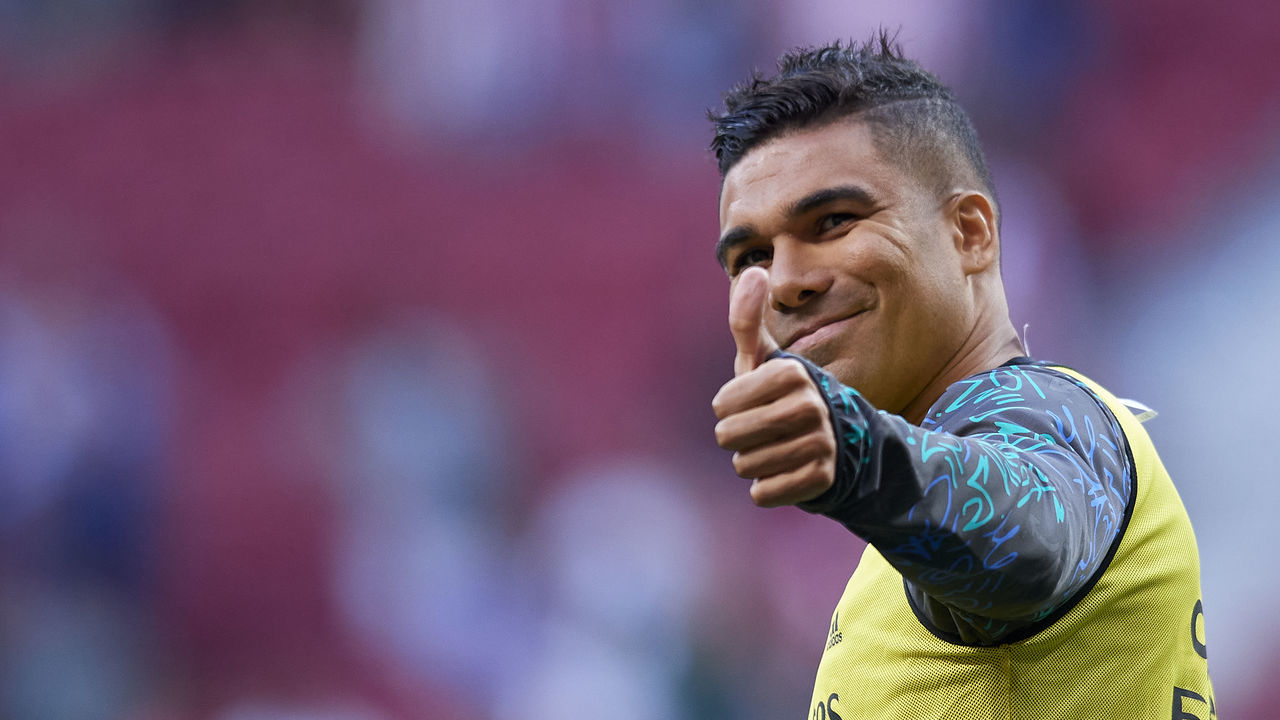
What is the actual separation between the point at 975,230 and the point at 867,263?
0.29 meters

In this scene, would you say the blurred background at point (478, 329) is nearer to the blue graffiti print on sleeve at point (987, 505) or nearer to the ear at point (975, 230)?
the ear at point (975, 230)

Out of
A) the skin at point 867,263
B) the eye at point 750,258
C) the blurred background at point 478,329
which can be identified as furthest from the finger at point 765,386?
the blurred background at point 478,329

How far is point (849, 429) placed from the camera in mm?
1025

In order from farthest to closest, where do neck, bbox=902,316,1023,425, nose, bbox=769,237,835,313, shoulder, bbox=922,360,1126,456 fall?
neck, bbox=902,316,1023,425 < nose, bbox=769,237,835,313 < shoulder, bbox=922,360,1126,456

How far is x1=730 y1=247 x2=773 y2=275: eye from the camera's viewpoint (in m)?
1.72

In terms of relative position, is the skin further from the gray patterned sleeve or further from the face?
the gray patterned sleeve

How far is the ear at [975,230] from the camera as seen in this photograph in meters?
1.76

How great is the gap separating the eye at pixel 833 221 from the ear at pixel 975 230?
0.69ft

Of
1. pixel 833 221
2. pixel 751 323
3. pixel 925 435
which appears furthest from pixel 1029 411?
pixel 833 221

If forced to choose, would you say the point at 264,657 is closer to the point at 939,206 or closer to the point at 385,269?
the point at 385,269

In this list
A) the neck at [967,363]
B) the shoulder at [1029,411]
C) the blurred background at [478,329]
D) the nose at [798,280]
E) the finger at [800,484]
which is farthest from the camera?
the blurred background at [478,329]

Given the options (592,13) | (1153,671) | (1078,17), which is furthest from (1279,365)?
(1153,671)

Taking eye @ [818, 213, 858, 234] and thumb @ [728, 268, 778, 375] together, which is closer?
thumb @ [728, 268, 778, 375]

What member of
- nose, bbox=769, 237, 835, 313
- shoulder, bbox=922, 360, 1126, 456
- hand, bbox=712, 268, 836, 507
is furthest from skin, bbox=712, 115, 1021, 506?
hand, bbox=712, 268, 836, 507
